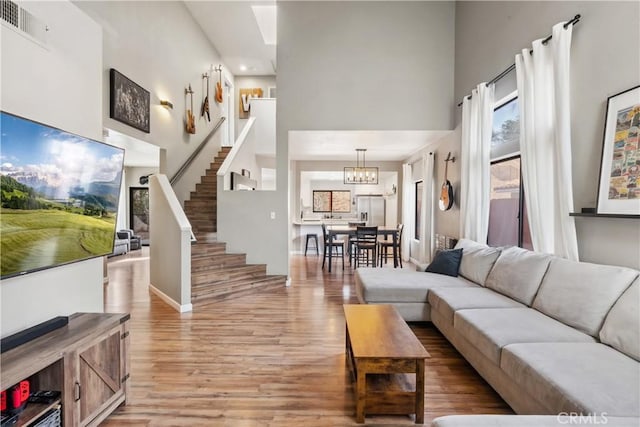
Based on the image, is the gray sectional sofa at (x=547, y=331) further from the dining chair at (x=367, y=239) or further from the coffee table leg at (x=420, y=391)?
the dining chair at (x=367, y=239)

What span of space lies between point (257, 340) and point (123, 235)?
296 inches

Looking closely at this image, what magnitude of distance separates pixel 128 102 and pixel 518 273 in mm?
5275

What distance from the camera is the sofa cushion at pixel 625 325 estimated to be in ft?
5.70

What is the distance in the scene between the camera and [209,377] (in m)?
2.42

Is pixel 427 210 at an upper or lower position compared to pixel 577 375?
upper

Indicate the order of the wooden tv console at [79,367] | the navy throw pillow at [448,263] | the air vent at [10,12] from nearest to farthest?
1. the wooden tv console at [79,367]
2. the air vent at [10,12]
3. the navy throw pillow at [448,263]

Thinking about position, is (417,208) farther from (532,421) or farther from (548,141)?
(532,421)

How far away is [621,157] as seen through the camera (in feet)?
7.18

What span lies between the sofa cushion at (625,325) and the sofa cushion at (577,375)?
0.05 m

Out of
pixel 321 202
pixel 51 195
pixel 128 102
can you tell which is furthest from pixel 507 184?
pixel 321 202

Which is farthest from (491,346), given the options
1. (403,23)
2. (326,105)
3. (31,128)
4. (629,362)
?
(403,23)

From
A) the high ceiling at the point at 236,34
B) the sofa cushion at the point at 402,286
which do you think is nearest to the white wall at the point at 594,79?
the sofa cushion at the point at 402,286

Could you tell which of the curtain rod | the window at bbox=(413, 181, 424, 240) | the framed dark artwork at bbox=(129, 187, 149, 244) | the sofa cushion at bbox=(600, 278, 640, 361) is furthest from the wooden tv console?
the framed dark artwork at bbox=(129, 187, 149, 244)

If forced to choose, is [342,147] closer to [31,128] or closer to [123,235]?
[31,128]
